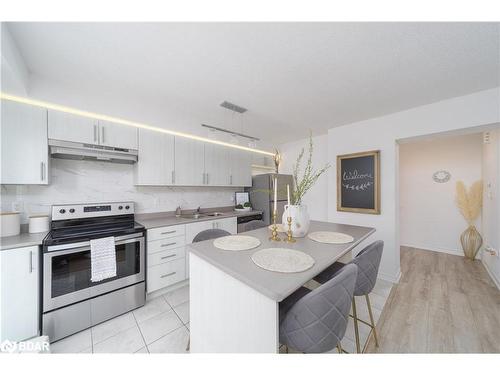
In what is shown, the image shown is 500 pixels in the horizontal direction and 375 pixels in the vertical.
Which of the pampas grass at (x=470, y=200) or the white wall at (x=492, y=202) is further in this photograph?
the pampas grass at (x=470, y=200)

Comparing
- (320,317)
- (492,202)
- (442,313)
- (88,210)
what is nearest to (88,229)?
(88,210)

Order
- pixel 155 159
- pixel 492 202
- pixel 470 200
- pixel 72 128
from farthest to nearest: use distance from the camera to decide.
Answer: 1. pixel 470 200
2. pixel 492 202
3. pixel 155 159
4. pixel 72 128

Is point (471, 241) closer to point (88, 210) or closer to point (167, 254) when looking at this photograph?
point (167, 254)

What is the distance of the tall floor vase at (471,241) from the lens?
3062 mm

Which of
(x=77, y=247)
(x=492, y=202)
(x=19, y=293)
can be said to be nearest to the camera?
(x=19, y=293)

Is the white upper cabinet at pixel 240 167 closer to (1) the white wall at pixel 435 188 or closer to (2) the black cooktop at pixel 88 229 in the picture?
(2) the black cooktop at pixel 88 229

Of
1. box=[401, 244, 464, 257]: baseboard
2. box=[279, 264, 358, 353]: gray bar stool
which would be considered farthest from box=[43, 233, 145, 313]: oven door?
box=[401, 244, 464, 257]: baseboard

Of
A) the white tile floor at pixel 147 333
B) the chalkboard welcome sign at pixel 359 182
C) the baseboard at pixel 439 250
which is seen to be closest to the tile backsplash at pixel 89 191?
the white tile floor at pixel 147 333

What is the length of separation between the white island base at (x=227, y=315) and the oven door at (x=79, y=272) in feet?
3.53

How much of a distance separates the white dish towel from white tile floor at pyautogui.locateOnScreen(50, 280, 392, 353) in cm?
45

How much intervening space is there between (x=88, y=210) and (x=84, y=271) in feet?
1.88

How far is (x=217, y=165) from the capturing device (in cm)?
304

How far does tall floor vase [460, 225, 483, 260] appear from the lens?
3062 millimetres
